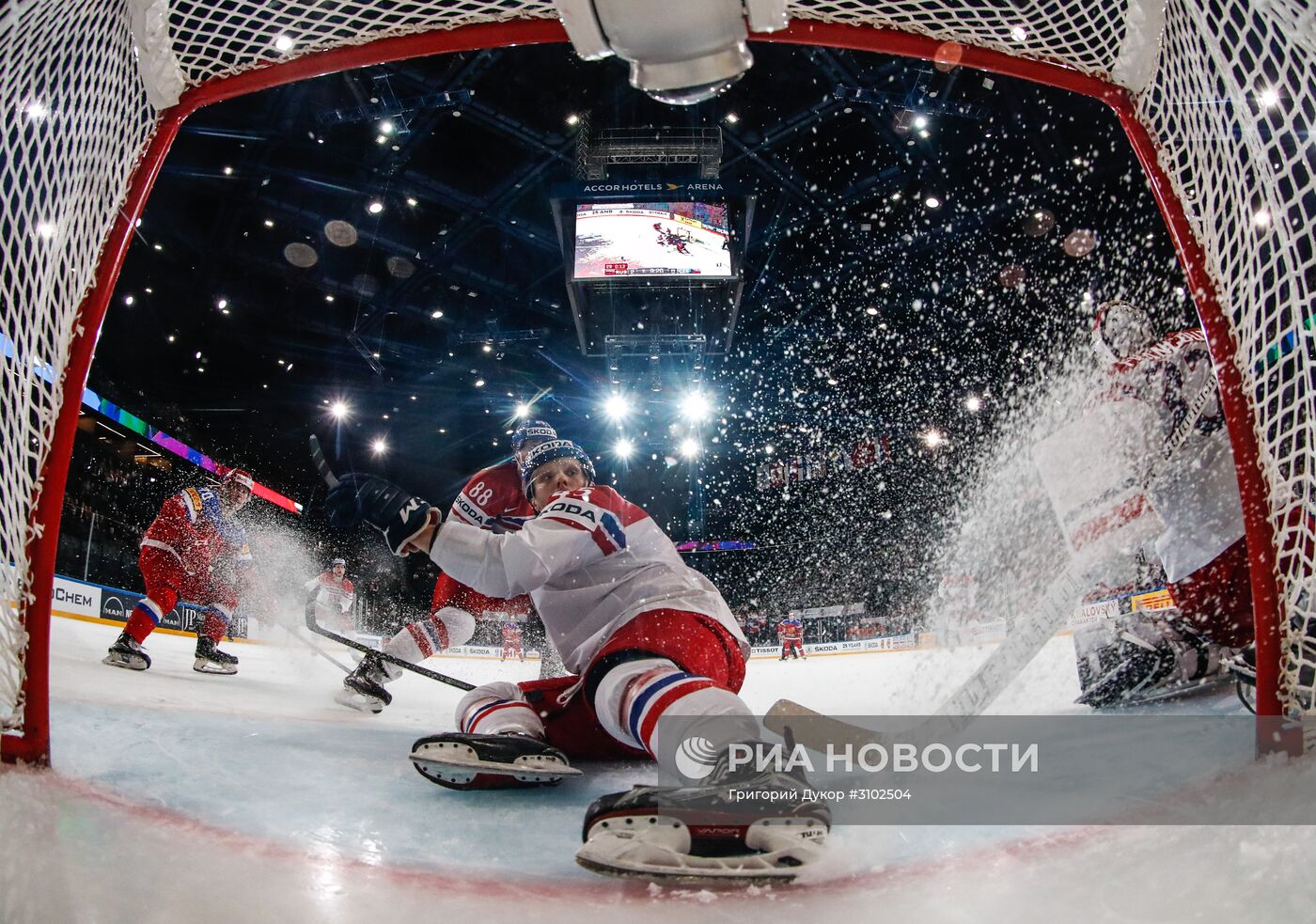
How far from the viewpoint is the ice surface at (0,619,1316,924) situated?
862 mm

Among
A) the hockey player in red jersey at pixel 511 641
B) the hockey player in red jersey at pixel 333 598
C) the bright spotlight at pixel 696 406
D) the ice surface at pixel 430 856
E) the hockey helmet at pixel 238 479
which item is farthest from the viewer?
the bright spotlight at pixel 696 406

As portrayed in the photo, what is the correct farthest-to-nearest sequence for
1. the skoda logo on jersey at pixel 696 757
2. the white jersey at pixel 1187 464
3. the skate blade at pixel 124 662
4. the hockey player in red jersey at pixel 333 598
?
the hockey player in red jersey at pixel 333 598 → the skate blade at pixel 124 662 → the white jersey at pixel 1187 464 → the skoda logo on jersey at pixel 696 757

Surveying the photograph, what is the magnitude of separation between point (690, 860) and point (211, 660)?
3.71 meters

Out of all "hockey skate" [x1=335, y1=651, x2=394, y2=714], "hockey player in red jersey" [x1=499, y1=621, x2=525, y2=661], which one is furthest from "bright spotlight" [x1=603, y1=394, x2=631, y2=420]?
"hockey skate" [x1=335, y1=651, x2=394, y2=714]

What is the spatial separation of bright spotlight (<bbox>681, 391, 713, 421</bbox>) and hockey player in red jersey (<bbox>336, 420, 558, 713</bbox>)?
7787 mm

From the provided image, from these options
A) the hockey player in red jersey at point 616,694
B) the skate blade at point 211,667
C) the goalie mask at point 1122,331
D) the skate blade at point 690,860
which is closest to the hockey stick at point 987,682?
the hockey player in red jersey at point 616,694

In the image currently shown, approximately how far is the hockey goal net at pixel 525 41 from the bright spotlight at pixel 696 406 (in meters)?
9.39

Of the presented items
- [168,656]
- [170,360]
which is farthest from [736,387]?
[168,656]


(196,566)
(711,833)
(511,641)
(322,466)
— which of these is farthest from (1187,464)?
(511,641)

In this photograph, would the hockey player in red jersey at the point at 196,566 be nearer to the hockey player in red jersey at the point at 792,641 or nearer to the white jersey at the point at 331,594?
the white jersey at the point at 331,594

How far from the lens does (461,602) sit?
330cm

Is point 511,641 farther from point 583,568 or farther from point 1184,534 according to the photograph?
point 1184,534

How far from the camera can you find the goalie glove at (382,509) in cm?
156

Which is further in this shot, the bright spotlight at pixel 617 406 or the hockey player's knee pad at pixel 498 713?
the bright spotlight at pixel 617 406
